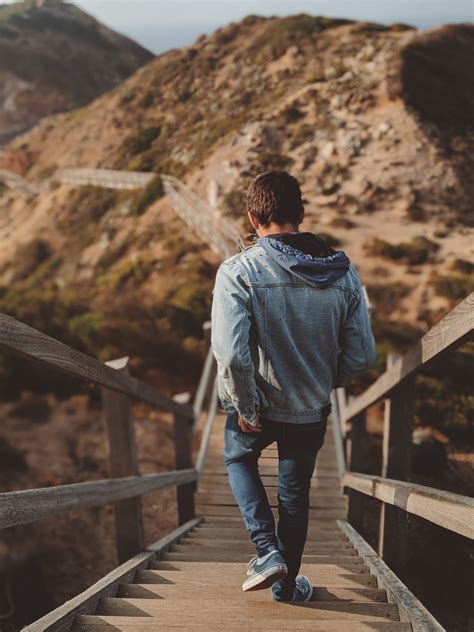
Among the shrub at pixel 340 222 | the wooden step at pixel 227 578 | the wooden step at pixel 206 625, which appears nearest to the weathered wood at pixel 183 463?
the wooden step at pixel 227 578

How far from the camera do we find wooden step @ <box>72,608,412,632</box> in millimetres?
1926

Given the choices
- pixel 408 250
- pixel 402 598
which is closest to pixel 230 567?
pixel 402 598

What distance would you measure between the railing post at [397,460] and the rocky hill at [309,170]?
11.6 ft

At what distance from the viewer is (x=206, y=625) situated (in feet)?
6.48

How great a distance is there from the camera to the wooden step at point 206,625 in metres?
1.93

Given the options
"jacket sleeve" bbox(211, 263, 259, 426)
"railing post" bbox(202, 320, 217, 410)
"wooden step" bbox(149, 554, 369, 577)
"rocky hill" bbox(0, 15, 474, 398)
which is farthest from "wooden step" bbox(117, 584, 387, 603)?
"railing post" bbox(202, 320, 217, 410)

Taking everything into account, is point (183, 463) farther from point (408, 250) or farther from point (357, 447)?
point (408, 250)

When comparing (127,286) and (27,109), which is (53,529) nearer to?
(127,286)

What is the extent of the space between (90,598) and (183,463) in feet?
8.82

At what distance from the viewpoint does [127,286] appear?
17656 mm

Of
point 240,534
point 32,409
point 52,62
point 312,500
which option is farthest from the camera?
point 52,62

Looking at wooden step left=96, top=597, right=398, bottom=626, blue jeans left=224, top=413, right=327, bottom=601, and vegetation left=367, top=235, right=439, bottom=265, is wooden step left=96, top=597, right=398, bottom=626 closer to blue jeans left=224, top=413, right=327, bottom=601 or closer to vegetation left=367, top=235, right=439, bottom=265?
blue jeans left=224, top=413, right=327, bottom=601

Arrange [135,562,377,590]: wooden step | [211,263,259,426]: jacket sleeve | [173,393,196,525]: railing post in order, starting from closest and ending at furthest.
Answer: [211,263,259,426]: jacket sleeve < [135,562,377,590]: wooden step < [173,393,196,525]: railing post

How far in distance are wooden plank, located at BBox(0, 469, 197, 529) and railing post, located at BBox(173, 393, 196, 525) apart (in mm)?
1021
